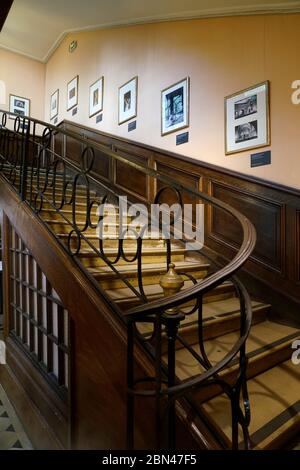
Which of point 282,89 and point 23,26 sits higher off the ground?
point 23,26

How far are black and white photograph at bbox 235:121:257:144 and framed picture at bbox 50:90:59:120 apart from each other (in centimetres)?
445

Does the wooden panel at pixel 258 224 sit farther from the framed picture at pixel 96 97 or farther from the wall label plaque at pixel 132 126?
the framed picture at pixel 96 97

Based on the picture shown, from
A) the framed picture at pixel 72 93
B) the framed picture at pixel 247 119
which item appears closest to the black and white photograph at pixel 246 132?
the framed picture at pixel 247 119

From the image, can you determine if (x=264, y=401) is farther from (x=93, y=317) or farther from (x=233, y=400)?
(x=93, y=317)

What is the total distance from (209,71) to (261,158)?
1121 mm

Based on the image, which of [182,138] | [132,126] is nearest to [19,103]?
[132,126]

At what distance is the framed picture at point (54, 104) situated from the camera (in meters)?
5.72

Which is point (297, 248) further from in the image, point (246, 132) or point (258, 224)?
point (246, 132)

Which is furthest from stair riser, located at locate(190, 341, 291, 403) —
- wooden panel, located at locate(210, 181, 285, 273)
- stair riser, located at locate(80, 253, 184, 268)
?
stair riser, located at locate(80, 253, 184, 268)

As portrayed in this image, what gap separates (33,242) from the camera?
2.01 metres

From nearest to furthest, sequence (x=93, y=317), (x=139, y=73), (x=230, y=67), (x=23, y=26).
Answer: (x=93, y=317), (x=230, y=67), (x=139, y=73), (x=23, y=26)

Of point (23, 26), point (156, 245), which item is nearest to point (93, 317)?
point (156, 245)

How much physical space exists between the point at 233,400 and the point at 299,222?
1.61 metres

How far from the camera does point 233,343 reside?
1704 mm
